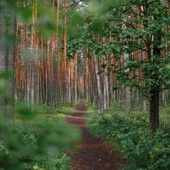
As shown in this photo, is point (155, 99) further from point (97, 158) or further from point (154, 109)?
point (97, 158)

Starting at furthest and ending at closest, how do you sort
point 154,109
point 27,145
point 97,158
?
point 154,109 < point 97,158 < point 27,145

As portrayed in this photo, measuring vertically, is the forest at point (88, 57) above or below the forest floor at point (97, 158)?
above

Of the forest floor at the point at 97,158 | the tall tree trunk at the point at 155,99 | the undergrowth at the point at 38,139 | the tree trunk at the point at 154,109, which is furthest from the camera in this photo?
the tree trunk at the point at 154,109

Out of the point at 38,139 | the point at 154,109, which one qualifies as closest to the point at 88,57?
the point at 154,109

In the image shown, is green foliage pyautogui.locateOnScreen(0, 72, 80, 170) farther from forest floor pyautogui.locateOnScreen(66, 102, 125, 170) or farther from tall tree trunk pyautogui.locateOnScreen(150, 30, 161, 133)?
tall tree trunk pyautogui.locateOnScreen(150, 30, 161, 133)

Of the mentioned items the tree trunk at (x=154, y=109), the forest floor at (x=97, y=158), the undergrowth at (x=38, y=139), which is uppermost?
the undergrowth at (x=38, y=139)

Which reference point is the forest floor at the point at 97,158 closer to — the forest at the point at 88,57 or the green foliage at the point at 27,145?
the forest at the point at 88,57

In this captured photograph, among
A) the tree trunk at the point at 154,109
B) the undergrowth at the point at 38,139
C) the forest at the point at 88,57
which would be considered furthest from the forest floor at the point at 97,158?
the undergrowth at the point at 38,139

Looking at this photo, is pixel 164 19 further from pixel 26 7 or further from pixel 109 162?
pixel 26 7

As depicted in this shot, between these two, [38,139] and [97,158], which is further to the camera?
[97,158]

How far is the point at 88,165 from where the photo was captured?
28.6ft

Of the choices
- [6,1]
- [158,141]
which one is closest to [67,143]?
[6,1]

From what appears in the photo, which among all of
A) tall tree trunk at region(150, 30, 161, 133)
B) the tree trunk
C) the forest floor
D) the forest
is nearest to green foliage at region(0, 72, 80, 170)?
the forest

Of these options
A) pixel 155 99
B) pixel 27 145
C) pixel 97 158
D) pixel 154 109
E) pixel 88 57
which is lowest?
pixel 97 158
